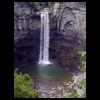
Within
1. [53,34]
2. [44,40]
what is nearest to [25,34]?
[44,40]

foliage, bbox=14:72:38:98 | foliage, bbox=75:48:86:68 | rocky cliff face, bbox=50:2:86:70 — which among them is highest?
rocky cliff face, bbox=50:2:86:70

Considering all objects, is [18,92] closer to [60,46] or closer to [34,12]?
[60,46]

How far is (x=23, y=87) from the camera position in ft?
20.9

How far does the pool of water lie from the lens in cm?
649

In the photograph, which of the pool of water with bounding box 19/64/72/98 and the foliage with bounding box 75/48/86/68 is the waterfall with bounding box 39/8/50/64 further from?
the foliage with bounding box 75/48/86/68

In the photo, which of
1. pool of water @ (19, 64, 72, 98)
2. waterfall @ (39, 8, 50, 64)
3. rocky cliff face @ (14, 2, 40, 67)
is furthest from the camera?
waterfall @ (39, 8, 50, 64)

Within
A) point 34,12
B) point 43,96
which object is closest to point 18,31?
point 34,12

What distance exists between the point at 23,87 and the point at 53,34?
1591 millimetres

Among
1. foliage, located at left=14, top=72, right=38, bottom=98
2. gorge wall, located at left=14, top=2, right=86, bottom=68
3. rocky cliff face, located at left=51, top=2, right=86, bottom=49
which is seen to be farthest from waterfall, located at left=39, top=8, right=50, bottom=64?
foliage, located at left=14, top=72, right=38, bottom=98

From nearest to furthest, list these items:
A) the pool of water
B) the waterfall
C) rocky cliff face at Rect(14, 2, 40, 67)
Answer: the pool of water < rocky cliff face at Rect(14, 2, 40, 67) < the waterfall

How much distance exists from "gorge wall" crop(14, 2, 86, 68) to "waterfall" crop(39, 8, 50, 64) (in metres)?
0.11
